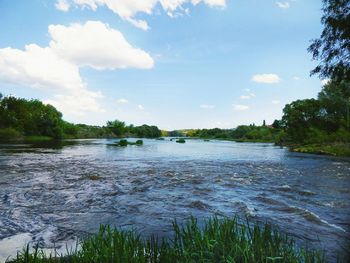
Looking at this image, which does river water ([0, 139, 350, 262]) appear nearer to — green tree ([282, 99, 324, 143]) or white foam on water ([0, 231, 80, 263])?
white foam on water ([0, 231, 80, 263])

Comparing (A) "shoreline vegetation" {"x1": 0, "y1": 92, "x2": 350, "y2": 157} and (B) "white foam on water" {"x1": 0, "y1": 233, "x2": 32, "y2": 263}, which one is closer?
(B) "white foam on water" {"x1": 0, "y1": 233, "x2": 32, "y2": 263}

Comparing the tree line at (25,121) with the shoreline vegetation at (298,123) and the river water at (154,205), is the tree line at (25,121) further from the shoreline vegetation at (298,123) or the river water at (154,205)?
the river water at (154,205)

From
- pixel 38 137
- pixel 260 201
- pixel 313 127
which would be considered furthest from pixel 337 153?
pixel 38 137

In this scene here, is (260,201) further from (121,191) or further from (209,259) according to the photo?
(209,259)

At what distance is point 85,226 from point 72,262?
4.06 meters

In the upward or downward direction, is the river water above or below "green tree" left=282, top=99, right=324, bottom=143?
below

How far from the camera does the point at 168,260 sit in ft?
14.0

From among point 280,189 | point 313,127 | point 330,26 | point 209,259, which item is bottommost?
point 280,189

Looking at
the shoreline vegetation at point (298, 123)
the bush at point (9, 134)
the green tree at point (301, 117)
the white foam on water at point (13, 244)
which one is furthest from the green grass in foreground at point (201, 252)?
the bush at point (9, 134)

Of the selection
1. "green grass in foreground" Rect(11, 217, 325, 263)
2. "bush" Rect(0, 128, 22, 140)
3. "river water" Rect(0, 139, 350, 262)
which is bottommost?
"river water" Rect(0, 139, 350, 262)

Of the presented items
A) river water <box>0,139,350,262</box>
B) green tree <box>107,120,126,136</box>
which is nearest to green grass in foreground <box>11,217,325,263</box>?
river water <box>0,139,350,262</box>

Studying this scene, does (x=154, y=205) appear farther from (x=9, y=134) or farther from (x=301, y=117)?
(x=9, y=134)

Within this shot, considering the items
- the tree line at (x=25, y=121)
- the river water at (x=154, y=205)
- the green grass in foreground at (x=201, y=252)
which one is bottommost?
the river water at (x=154, y=205)

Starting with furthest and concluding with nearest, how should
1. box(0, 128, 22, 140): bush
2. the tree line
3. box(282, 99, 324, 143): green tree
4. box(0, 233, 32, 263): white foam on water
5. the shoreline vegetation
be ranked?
the tree line
box(0, 128, 22, 140): bush
box(282, 99, 324, 143): green tree
the shoreline vegetation
box(0, 233, 32, 263): white foam on water
